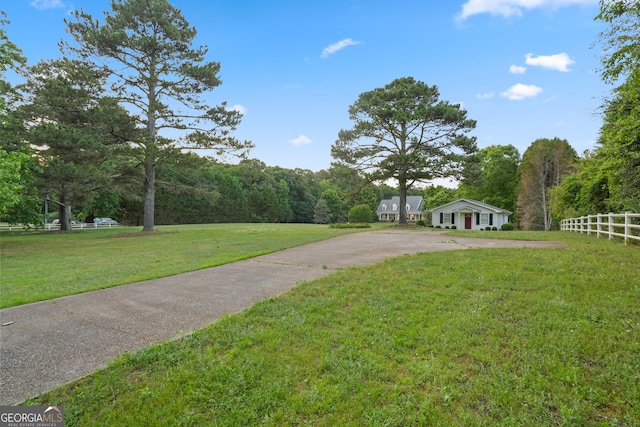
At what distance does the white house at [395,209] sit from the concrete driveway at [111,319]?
4878 cm

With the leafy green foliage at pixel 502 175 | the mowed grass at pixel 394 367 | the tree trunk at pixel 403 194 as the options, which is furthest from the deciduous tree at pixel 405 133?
the leafy green foliage at pixel 502 175

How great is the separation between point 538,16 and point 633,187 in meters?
6.69

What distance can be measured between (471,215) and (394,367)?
33.2 meters

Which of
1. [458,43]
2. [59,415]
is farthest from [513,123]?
[59,415]

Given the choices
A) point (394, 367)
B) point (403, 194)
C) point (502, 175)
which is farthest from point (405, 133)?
point (502, 175)

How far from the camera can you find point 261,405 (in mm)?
2078

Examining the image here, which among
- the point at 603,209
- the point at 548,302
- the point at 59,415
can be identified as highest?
the point at 603,209

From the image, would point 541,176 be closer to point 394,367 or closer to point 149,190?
point 149,190

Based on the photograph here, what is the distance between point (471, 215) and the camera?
104ft

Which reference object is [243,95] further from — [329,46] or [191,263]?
[191,263]

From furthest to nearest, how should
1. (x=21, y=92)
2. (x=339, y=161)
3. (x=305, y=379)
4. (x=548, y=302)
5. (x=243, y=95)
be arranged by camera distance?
(x=339, y=161), (x=243, y=95), (x=21, y=92), (x=548, y=302), (x=305, y=379)

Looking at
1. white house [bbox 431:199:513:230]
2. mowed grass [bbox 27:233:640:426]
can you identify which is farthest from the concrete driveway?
white house [bbox 431:199:513:230]

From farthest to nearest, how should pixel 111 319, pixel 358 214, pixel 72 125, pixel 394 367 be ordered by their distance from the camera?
pixel 358 214, pixel 72 125, pixel 111 319, pixel 394 367

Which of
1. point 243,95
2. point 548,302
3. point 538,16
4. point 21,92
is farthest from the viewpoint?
point 243,95
